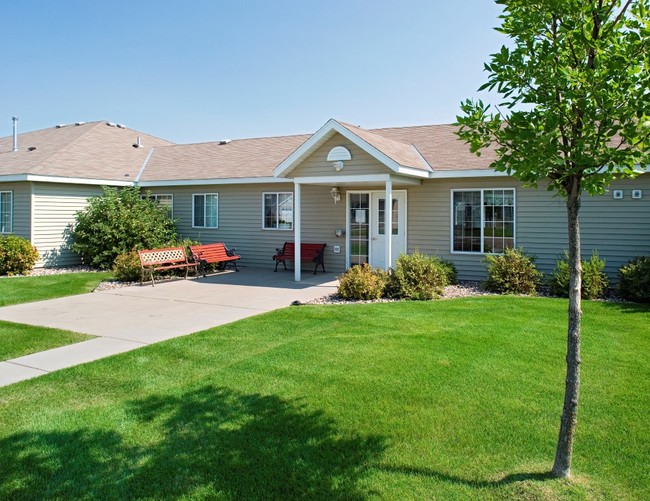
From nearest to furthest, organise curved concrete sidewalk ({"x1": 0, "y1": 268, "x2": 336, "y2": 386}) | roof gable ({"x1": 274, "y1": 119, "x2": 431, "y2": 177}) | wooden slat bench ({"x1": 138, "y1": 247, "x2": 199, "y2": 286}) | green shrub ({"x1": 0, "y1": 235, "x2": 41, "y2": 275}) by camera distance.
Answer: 1. curved concrete sidewalk ({"x1": 0, "y1": 268, "x2": 336, "y2": 386})
2. roof gable ({"x1": 274, "y1": 119, "x2": 431, "y2": 177})
3. wooden slat bench ({"x1": 138, "y1": 247, "x2": 199, "y2": 286})
4. green shrub ({"x1": 0, "y1": 235, "x2": 41, "y2": 275})

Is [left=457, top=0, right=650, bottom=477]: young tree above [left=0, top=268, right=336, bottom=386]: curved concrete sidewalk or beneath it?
above

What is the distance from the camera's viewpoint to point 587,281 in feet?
33.3

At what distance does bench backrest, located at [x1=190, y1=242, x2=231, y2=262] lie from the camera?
49.7 feet

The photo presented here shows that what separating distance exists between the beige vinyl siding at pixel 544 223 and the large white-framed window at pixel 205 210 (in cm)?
710

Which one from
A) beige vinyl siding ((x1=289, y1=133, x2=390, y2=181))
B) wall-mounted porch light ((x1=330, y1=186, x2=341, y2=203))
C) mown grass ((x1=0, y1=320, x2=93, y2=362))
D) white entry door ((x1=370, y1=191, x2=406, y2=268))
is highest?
beige vinyl siding ((x1=289, y1=133, x2=390, y2=181))

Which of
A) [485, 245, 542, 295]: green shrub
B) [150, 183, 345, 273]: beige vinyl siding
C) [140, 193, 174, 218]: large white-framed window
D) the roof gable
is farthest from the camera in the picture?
[140, 193, 174, 218]: large white-framed window

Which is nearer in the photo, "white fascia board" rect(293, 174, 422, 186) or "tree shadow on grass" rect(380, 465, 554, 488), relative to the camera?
"tree shadow on grass" rect(380, 465, 554, 488)

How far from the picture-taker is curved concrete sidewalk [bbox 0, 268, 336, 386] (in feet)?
21.6

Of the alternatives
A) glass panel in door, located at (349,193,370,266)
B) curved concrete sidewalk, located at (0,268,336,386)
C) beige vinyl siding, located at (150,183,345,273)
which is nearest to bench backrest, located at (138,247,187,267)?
curved concrete sidewalk, located at (0,268,336,386)

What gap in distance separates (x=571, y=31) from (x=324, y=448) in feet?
11.1

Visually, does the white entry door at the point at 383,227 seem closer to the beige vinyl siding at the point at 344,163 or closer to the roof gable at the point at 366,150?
the roof gable at the point at 366,150

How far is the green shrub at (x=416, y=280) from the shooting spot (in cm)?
1055

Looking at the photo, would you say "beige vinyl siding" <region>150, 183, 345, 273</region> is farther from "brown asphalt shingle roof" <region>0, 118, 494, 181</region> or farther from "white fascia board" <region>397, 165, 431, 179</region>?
"white fascia board" <region>397, 165, 431, 179</region>

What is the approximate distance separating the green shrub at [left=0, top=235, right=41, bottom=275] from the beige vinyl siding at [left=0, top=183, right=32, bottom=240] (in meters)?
0.90
